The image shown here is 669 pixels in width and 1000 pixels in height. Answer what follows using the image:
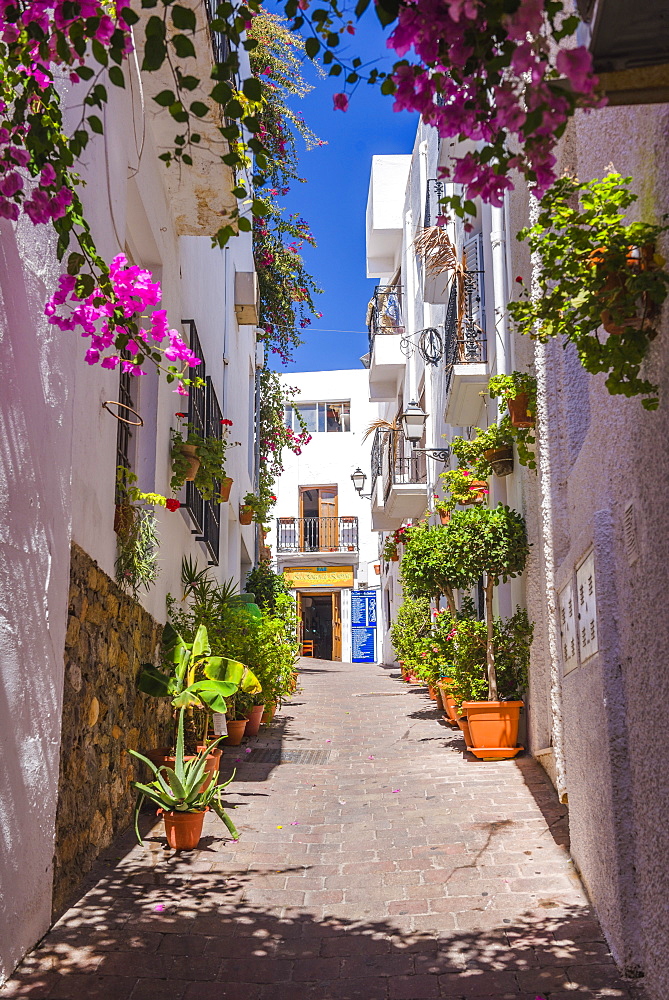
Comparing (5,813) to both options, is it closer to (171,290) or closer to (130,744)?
(130,744)

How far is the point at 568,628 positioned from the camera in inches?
237

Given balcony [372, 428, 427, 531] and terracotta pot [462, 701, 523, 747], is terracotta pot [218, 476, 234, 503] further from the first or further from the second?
balcony [372, 428, 427, 531]

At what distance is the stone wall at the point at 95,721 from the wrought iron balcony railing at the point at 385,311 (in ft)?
51.4

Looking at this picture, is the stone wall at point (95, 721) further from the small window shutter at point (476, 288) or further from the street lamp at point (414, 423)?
the street lamp at point (414, 423)

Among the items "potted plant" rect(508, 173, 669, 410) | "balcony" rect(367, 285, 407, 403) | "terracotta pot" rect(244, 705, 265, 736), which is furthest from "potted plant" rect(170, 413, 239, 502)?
"balcony" rect(367, 285, 407, 403)

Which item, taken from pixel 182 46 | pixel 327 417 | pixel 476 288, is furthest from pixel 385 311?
pixel 182 46

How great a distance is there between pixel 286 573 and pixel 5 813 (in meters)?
27.2

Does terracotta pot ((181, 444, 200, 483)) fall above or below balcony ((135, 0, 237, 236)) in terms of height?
below

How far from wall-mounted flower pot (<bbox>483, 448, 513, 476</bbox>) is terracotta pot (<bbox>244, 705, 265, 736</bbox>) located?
3.62 metres

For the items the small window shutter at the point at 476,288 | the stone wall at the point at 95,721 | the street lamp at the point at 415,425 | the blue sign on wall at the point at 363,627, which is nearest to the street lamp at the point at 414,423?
the street lamp at the point at 415,425

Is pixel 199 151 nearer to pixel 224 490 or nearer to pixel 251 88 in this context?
pixel 224 490

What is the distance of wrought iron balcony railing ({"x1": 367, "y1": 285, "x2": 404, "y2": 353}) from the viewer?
22.2 metres

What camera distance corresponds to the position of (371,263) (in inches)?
1011

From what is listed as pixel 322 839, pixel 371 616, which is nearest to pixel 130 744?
pixel 322 839
